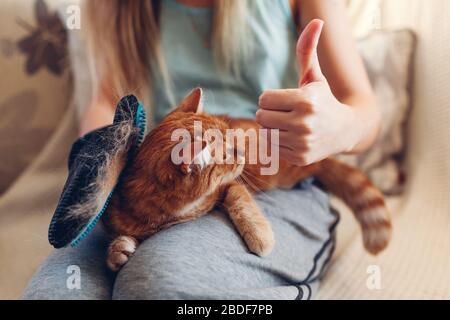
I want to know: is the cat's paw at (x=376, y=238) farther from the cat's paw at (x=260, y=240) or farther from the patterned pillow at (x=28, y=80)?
the patterned pillow at (x=28, y=80)

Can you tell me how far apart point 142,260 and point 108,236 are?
37 mm

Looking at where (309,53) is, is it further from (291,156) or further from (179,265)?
(179,265)

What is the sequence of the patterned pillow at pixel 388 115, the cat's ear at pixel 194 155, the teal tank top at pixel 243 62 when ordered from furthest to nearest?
the patterned pillow at pixel 388 115, the teal tank top at pixel 243 62, the cat's ear at pixel 194 155

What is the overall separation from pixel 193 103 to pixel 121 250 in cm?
15

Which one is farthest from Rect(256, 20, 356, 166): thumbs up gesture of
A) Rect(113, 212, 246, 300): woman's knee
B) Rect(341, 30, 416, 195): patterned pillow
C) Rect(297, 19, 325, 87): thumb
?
Rect(341, 30, 416, 195): patterned pillow

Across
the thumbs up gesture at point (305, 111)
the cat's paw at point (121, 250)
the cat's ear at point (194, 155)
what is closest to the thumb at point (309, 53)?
the thumbs up gesture at point (305, 111)

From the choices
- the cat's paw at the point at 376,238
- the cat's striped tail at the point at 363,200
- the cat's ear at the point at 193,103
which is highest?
the cat's ear at the point at 193,103

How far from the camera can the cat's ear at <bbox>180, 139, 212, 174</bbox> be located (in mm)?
367

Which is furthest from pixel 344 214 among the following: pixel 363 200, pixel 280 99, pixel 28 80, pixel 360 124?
pixel 28 80

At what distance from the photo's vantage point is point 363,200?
1.76 feet

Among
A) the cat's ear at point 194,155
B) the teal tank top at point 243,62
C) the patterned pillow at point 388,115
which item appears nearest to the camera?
the cat's ear at point 194,155

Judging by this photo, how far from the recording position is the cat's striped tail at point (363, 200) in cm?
53

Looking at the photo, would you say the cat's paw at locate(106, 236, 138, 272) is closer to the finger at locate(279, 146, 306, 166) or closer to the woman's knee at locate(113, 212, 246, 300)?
the woman's knee at locate(113, 212, 246, 300)
